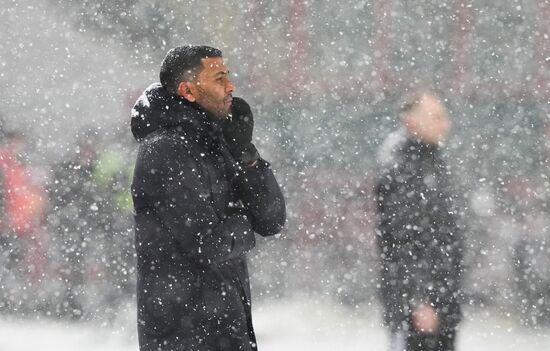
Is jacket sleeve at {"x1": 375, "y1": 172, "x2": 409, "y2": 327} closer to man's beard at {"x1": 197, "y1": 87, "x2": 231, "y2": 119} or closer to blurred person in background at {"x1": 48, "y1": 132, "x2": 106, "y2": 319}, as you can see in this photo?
man's beard at {"x1": 197, "y1": 87, "x2": 231, "y2": 119}

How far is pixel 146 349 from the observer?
262 centimetres

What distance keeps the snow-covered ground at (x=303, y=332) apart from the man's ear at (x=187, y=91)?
14.2ft

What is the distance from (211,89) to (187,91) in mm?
72

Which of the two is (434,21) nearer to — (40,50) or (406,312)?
(40,50)

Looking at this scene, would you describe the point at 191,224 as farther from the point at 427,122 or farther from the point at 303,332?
the point at 303,332

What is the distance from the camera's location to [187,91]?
2576 millimetres

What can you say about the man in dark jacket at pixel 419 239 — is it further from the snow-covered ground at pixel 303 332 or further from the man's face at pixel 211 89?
the man's face at pixel 211 89

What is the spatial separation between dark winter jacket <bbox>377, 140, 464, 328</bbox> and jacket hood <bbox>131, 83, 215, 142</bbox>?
226 cm

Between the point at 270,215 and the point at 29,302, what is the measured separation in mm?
7011

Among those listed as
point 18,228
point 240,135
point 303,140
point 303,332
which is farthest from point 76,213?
point 240,135

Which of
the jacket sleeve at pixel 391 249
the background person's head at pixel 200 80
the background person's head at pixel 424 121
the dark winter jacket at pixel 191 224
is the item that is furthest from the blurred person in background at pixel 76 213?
the background person's head at pixel 200 80

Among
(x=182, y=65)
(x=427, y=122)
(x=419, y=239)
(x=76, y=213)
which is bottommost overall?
(x=182, y=65)

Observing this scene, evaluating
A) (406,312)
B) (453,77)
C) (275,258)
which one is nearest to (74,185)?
(275,258)

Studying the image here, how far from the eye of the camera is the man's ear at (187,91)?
2572mm
